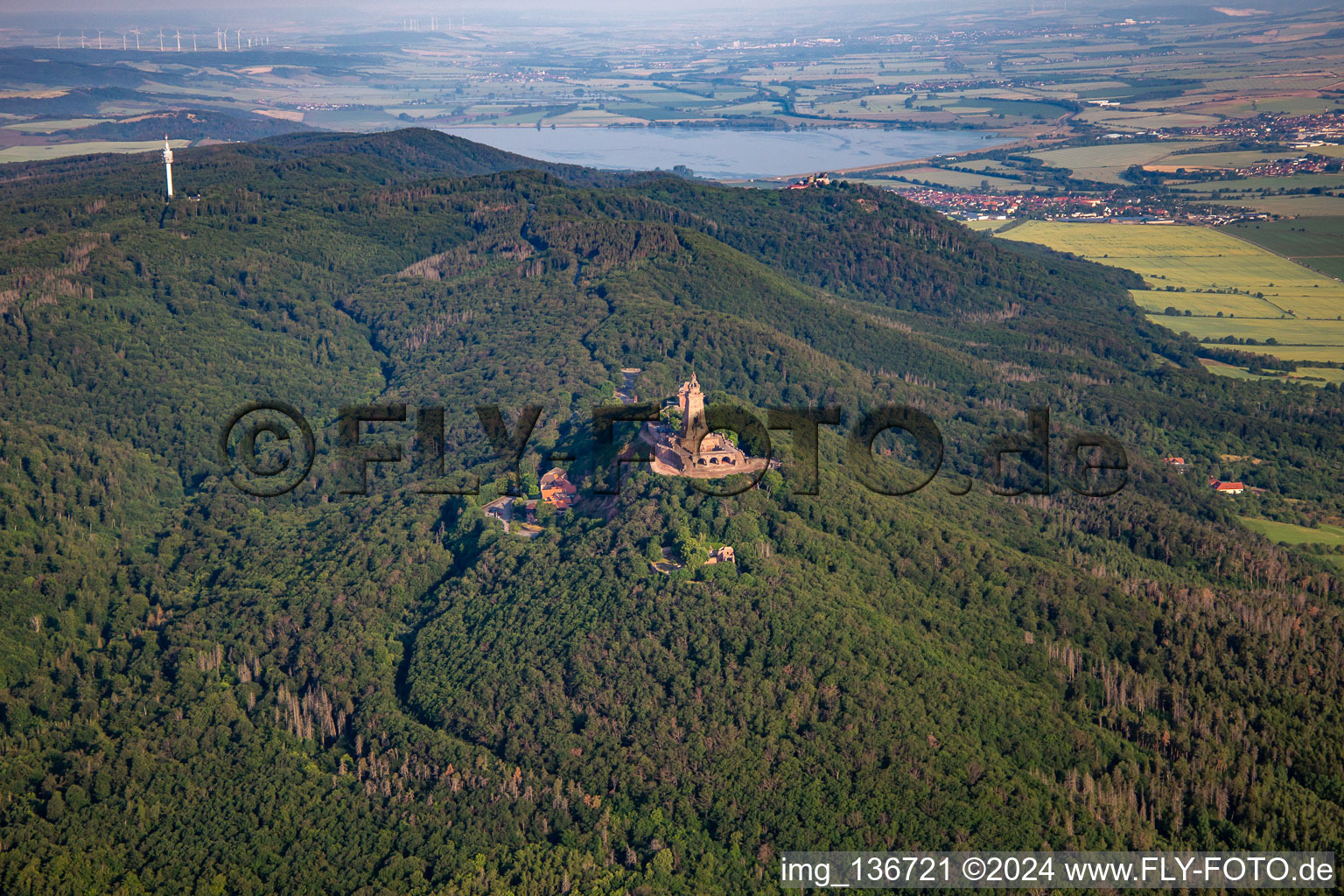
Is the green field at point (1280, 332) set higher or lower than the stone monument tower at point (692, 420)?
lower

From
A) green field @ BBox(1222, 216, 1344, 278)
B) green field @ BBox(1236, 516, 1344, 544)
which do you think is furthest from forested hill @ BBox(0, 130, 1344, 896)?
green field @ BBox(1222, 216, 1344, 278)

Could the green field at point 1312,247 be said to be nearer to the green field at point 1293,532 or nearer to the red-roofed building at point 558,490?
the green field at point 1293,532

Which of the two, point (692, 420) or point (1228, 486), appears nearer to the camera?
point (692, 420)

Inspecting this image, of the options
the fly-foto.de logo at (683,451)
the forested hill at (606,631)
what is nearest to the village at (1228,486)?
the forested hill at (606,631)

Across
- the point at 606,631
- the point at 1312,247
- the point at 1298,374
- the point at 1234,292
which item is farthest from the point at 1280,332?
the point at 606,631

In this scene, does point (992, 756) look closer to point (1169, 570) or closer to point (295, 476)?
point (1169, 570)

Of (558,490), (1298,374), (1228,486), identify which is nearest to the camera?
(558,490)

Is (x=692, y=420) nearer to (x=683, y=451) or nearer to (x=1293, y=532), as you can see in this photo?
(x=683, y=451)
